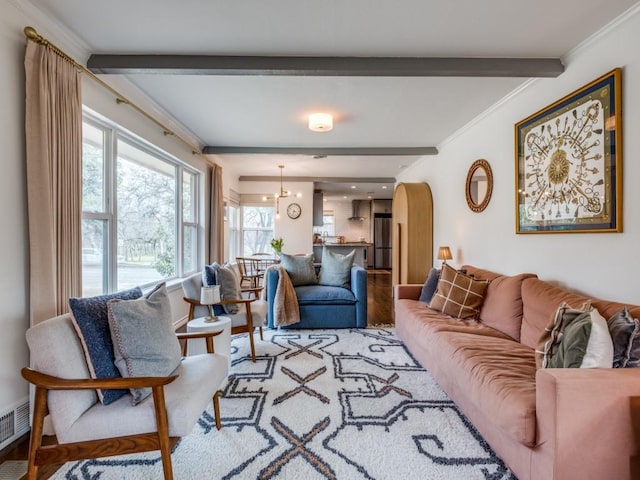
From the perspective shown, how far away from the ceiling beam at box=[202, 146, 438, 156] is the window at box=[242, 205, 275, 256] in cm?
265

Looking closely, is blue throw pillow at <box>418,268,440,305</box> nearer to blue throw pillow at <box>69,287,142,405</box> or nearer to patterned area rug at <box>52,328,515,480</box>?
patterned area rug at <box>52,328,515,480</box>

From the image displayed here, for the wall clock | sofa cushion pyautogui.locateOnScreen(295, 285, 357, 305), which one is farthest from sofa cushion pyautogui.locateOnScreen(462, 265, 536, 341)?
the wall clock

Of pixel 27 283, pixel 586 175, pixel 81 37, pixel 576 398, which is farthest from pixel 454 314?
pixel 81 37

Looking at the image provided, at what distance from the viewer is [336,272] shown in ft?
13.9

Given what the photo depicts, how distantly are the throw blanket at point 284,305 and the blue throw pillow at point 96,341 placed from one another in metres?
2.17

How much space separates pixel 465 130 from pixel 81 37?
12.8 feet

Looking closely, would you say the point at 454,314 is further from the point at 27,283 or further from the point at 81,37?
the point at 81,37

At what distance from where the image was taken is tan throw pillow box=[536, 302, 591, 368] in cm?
161

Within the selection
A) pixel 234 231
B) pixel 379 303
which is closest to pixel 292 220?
pixel 234 231

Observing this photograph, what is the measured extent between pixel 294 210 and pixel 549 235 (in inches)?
215

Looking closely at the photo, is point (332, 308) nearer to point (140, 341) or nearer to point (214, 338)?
point (214, 338)

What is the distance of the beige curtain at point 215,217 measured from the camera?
16.2 feet

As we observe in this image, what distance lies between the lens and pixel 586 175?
214cm

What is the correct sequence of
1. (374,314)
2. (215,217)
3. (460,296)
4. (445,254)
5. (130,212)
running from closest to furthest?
1. (460,296)
2. (130,212)
3. (445,254)
4. (374,314)
5. (215,217)
